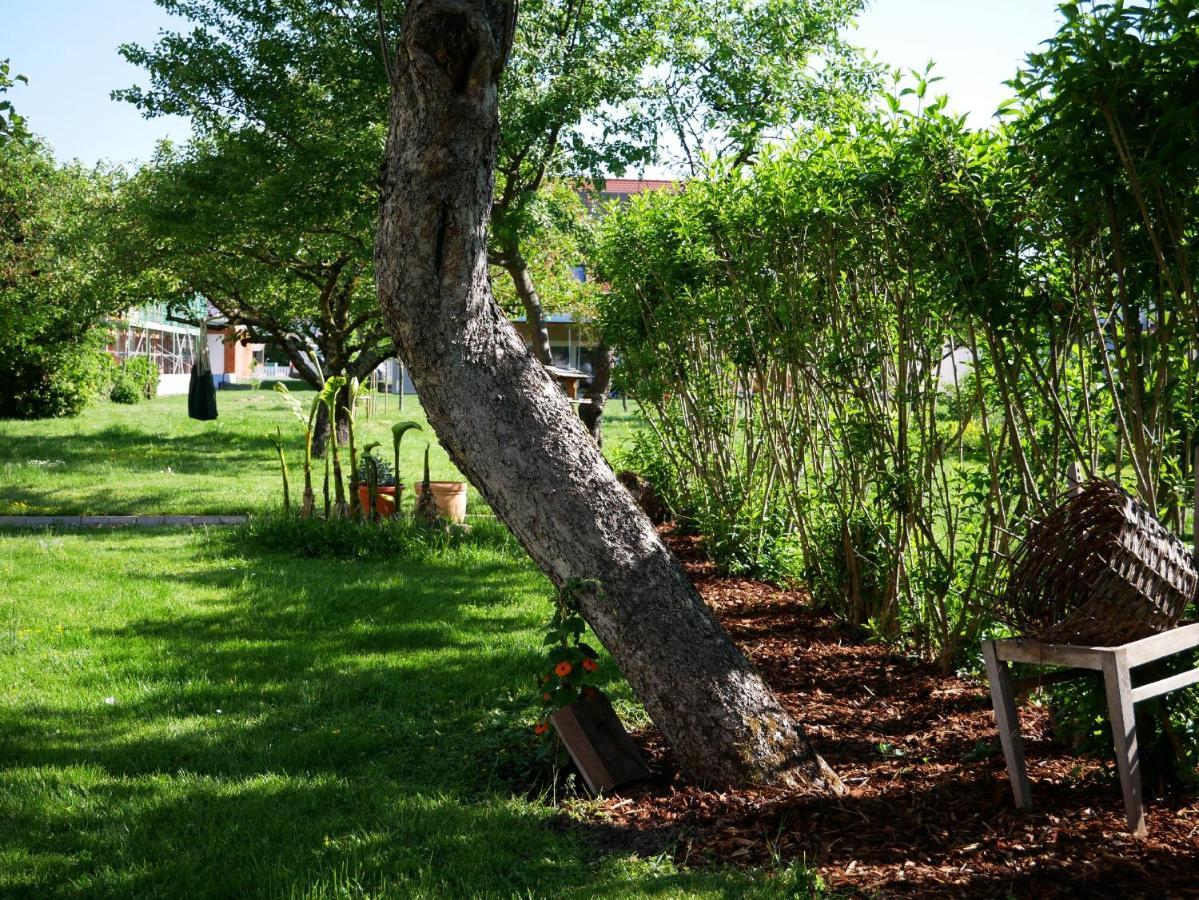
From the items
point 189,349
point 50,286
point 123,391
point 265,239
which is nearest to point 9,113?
point 265,239

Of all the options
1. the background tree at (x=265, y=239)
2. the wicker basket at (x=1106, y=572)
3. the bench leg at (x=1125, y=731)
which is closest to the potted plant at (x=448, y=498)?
the background tree at (x=265, y=239)

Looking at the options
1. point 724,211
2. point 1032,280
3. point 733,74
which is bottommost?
point 1032,280

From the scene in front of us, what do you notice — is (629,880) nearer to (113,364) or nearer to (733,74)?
(733,74)

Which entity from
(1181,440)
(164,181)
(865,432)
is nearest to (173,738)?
(865,432)

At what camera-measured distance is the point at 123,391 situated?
30.0 metres

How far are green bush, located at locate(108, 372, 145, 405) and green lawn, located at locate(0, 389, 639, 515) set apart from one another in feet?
8.42

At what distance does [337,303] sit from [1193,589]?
1667cm

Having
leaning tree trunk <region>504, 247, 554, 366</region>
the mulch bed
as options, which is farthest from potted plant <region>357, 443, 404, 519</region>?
the mulch bed

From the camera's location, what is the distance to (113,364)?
2773 cm

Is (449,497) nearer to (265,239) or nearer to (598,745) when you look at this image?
(598,745)

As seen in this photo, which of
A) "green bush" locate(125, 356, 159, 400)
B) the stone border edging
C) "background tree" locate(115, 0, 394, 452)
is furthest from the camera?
"green bush" locate(125, 356, 159, 400)

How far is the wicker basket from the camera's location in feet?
11.0

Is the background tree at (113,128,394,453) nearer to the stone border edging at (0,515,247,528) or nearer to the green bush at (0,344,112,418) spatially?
the stone border edging at (0,515,247,528)

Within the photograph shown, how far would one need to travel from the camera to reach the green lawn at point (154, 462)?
12430 millimetres
